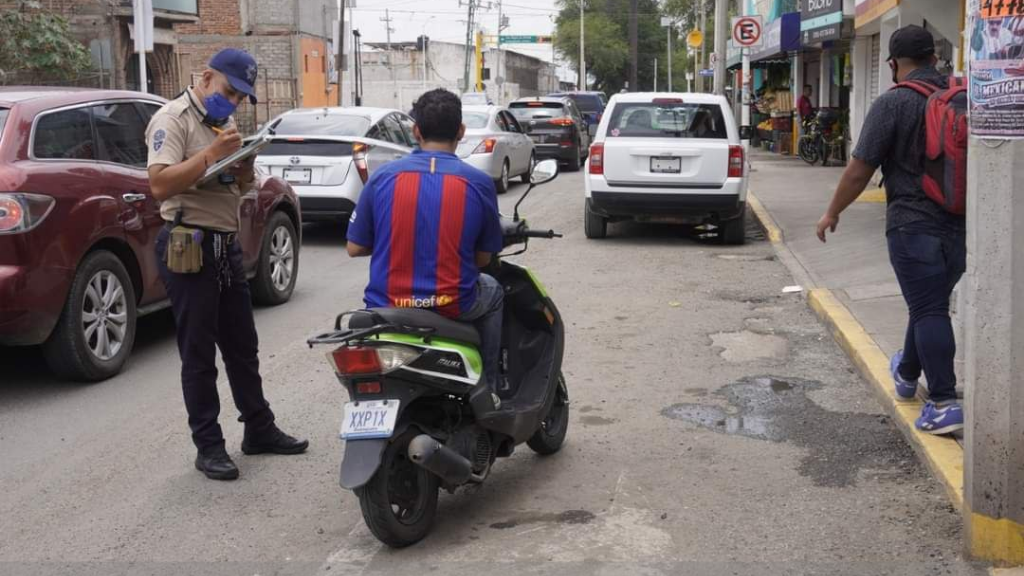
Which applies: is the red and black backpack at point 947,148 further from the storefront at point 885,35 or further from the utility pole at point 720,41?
the utility pole at point 720,41

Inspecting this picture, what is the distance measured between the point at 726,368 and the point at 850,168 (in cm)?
224

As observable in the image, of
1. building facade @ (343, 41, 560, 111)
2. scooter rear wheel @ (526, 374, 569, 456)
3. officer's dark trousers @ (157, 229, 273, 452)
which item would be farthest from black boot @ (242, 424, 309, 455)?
building facade @ (343, 41, 560, 111)

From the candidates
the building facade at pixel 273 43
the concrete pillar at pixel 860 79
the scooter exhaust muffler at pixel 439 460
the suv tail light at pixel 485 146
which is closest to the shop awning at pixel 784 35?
the concrete pillar at pixel 860 79

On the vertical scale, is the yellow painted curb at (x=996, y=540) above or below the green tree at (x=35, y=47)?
below

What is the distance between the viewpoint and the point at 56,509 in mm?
5043

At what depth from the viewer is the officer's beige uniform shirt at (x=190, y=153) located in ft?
16.8

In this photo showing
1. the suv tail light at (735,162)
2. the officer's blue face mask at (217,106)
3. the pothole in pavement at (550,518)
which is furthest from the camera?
the suv tail light at (735,162)

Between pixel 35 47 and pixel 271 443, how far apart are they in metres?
17.0

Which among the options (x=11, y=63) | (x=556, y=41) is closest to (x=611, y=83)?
(x=556, y=41)

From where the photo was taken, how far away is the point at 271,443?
575 cm

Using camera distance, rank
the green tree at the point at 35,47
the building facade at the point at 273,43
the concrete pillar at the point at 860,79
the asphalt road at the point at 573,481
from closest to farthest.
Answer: the asphalt road at the point at 573,481, the green tree at the point at 35,47, the concrete pillar at the point at 860,79, the building facade at the point at 273,43

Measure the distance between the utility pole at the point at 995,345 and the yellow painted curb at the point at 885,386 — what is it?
14.6 inches

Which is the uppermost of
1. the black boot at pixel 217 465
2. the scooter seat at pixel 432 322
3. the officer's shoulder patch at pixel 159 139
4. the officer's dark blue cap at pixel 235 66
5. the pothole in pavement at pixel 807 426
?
the officer's dark blue cap at pixel 235 66

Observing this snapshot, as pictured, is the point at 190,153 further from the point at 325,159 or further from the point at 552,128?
the point at 552,128
